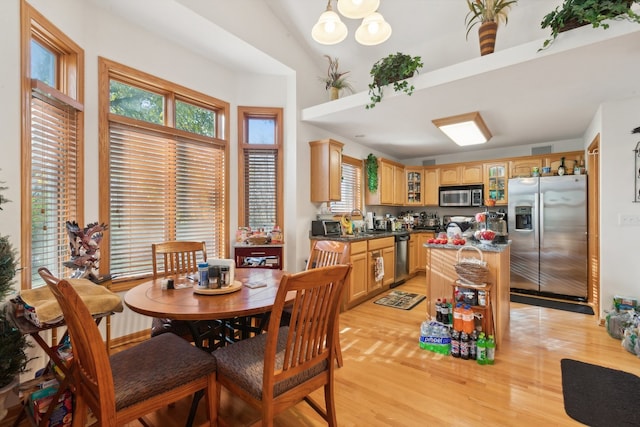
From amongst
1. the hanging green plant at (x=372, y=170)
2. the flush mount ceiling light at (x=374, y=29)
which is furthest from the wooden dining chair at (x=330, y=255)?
the hanging green plant at (x=372, y=170)

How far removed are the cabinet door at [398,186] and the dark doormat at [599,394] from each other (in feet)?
12.1

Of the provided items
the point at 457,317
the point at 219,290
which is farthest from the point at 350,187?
the point at 219,290

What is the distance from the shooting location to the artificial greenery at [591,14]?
1.86m

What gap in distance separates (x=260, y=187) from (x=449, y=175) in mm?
3844

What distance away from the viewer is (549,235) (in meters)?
4.16

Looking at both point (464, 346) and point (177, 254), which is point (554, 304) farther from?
point (177, 254)

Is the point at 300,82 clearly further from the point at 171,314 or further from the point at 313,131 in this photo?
the point at 171,314

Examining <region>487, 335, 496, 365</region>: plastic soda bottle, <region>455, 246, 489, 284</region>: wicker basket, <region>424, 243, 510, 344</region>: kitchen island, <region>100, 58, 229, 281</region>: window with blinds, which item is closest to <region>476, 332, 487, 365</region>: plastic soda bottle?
<region>487, 335, 496, 365</region>: plastic soda bottle

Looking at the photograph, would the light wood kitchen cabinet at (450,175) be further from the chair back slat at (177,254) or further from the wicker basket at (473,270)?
the chair back slat at (177,254)

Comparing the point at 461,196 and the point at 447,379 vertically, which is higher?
the point at 461,196

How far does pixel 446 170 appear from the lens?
5746mm

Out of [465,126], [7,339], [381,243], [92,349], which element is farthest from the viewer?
[381,243]

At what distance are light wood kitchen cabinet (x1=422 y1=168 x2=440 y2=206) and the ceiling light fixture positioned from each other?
4.08 meters

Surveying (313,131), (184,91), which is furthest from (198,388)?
Answer: (313,131)
